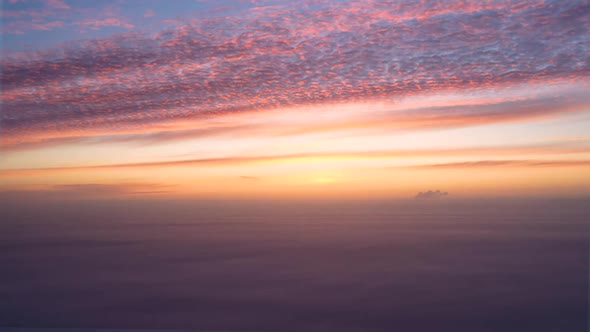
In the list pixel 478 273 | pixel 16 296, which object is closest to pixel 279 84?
pixel 16 296

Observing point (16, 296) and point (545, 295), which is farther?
point (545, 295)

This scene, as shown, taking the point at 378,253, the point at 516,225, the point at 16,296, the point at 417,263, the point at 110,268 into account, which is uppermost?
the point at 516,225

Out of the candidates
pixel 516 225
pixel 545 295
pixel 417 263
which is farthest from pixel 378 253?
pixel 516 225

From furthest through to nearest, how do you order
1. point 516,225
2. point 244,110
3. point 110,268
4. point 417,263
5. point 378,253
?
point 516,225
point 378,253
point 417,263
point 110,268
point 244,110

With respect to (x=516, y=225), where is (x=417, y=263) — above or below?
A: below

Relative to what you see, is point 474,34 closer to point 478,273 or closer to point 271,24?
point 271,24

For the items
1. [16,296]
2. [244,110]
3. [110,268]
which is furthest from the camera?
[110,268]

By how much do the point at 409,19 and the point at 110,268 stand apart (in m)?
4.88

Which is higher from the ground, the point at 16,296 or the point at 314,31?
the point at 314,31

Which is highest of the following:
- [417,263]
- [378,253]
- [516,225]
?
[516,225]

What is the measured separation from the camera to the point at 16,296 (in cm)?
405

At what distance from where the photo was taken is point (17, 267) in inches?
250

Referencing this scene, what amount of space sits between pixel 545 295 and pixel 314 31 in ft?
12.4

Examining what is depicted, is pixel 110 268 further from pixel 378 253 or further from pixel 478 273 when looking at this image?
pixel 478 273
